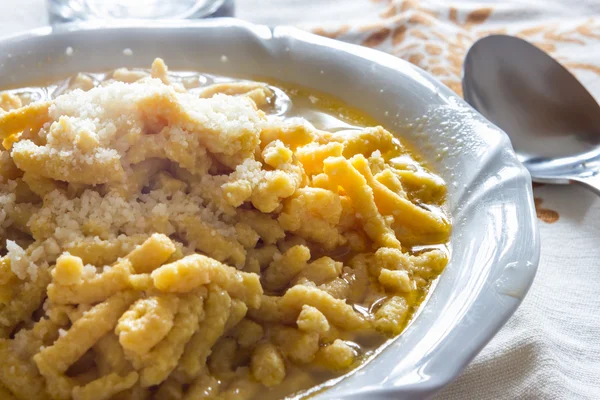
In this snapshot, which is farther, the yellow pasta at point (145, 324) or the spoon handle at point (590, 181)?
the spoon handle at point (590, 181)

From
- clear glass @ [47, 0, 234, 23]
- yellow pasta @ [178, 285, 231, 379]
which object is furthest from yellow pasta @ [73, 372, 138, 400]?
clear glass @ [47, 0, 234, 23]

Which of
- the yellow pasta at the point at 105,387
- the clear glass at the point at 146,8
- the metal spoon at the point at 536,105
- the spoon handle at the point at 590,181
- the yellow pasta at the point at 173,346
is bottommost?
the spoon handle at the point at 590,181

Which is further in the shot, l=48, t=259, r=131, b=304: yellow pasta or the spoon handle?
the spoon handle

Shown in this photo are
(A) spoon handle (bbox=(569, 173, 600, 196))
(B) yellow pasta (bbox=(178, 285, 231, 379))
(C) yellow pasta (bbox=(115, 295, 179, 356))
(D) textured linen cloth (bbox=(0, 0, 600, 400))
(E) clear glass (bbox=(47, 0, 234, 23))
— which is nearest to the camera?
(C) yellow pasta (bbox=(115, 295, 179, 356))

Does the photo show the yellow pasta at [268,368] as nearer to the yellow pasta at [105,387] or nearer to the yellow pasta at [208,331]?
the yellow pasta at [208,331]

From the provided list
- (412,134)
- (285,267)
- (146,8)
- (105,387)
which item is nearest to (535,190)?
(412,134)


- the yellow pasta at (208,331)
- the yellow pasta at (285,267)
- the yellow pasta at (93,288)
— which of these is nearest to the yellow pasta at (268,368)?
the yellow pasta at (208,331)

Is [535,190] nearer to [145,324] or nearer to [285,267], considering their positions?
[285,267]

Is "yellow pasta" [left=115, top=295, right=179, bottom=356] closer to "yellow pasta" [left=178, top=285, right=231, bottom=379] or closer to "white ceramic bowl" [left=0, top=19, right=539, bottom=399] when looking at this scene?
"yellow pasta" [left=178, top=285, right=231, bottom=379]
